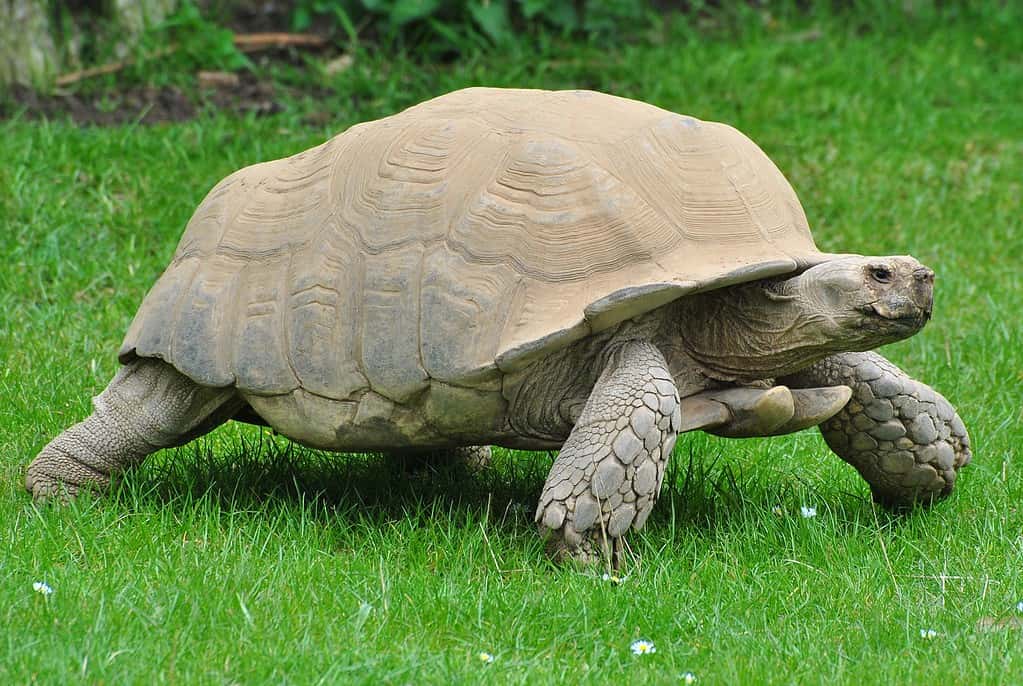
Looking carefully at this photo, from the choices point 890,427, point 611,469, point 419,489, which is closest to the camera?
point 611,469

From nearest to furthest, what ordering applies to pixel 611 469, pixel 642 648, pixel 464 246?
1. pixel 642 648
2. pixel 611 469
3. pixel 464 246

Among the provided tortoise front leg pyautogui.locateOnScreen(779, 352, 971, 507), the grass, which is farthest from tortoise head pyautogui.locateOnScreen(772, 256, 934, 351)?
the grass

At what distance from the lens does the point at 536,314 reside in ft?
12.2

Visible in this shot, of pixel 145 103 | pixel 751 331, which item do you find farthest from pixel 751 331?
pixel 145 103

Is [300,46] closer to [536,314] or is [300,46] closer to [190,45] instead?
[190,45]

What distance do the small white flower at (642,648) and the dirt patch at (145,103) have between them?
526cm

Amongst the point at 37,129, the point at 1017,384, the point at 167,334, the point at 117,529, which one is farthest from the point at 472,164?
the point at 37,129

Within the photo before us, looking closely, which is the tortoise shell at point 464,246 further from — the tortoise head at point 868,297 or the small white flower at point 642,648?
the small white flower at point 642,648

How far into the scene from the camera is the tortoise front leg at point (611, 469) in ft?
12.2

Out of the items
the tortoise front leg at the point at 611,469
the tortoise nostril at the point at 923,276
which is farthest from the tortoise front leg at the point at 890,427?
the tortoise front leg at the point at 611,469

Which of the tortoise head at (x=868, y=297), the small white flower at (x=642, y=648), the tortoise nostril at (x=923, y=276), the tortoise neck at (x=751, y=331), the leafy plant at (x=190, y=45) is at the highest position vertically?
the tortoise nostril at (x=923, y=276)

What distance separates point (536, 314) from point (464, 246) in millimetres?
287

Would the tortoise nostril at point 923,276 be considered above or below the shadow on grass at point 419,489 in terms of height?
above

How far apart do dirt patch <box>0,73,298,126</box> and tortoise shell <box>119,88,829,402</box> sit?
3841mm
